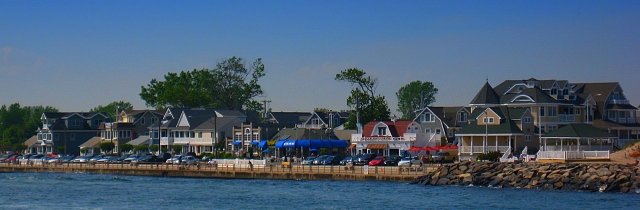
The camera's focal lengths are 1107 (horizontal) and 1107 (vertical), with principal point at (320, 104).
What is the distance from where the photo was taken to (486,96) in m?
110

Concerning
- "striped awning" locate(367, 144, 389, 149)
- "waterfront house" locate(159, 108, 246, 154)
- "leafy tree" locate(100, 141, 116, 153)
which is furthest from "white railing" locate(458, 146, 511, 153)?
"leafy tree" locate(100, 141, 116, 153)

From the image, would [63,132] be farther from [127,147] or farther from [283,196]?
[283,196]

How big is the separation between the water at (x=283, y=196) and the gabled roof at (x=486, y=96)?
30540mm

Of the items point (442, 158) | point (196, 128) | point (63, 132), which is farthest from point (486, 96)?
point (63, 132)

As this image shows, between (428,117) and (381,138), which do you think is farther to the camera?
(428,117)

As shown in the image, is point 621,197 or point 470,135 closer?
point 621,197

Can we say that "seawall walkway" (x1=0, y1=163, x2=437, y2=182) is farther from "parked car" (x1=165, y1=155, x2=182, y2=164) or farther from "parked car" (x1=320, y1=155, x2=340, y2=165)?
"parked car" (x1=320, y1=155, x2=340, y2=165)

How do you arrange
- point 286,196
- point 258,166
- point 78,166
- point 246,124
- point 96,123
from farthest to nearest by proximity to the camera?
point 96,123 → point 246,124 → point 78,166 → point 258,166 → point 286,196

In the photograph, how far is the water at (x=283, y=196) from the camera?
2475 inches

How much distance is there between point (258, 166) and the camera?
9312 centimetres

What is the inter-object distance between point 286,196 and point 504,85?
A: 160ft

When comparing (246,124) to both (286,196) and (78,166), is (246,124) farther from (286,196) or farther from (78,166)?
(286,196)

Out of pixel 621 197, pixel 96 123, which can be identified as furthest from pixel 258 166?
pixel 96 123

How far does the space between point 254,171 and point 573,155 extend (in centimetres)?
2622
